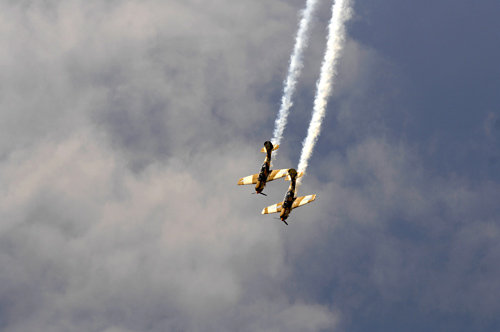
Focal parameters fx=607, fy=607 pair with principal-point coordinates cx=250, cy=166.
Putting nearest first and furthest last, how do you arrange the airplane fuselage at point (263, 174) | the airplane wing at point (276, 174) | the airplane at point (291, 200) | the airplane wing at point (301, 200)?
the airplane at point (291, 200) < the airplane wing at point (301, 200) < the airplane fuselage at point (263, 174) < the airplane wing at point (276, 174)

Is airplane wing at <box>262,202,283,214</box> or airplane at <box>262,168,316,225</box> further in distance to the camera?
airplane wing at <box>262,202,283,214</box>

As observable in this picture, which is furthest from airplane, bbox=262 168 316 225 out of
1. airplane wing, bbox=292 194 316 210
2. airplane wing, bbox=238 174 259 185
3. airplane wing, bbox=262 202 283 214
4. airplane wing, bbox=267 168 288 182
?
airplane wing, bbox=238 174 259 185

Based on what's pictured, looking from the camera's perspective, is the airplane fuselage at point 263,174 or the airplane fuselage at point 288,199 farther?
the airplane fuselage at point 263,174

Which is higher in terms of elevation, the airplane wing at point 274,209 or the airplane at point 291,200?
the airplane wing at point 274,209

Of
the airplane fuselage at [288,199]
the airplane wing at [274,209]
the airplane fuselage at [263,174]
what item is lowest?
the airplane fuselage at [288,199]

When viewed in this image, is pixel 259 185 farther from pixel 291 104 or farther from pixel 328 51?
pixel 328 51

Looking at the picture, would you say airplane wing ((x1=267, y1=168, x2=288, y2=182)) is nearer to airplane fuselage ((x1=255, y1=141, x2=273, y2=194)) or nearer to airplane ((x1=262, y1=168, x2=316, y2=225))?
airplane fuselage ((x1=255, y1=141, x2=273, y2=194))

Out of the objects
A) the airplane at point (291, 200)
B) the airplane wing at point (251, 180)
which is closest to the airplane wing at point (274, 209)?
the airplane at point (291, 200)

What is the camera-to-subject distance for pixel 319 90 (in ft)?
290

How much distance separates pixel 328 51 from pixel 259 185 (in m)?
24.6

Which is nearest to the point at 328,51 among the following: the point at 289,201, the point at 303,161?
the point at 303,161

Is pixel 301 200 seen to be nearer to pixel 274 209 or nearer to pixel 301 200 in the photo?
pixel 301 200

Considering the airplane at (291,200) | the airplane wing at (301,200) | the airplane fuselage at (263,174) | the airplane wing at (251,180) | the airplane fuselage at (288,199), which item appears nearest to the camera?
the airplane fuselage at (288,199)

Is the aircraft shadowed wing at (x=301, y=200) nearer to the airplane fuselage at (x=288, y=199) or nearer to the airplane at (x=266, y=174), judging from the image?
the airplane fuselage at (x=288, y=199)
